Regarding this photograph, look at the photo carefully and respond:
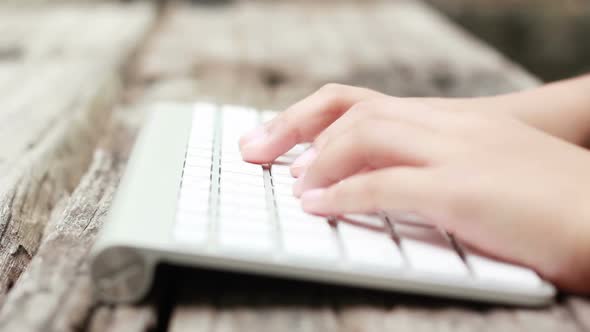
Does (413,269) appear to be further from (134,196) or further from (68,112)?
(68,112)

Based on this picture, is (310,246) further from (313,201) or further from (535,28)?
(535,28)

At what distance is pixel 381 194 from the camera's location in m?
0.44

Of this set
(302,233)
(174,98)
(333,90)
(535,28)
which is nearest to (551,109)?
(333,90)

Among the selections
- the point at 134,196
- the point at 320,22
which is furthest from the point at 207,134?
the point at 320,22

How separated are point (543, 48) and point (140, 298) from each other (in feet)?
7.09

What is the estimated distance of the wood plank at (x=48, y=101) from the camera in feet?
1.76

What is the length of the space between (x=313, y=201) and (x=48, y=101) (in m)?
0.49

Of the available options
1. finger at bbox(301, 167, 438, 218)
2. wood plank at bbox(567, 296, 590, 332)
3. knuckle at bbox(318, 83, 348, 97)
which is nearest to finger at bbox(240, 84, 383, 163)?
knuckle at bbox(318, 83, 348, 97)

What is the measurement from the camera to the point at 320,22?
1.42 meters

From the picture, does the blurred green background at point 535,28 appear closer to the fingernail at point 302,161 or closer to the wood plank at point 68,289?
the fingernail at point 302,161

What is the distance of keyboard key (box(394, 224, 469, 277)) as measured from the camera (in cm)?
40

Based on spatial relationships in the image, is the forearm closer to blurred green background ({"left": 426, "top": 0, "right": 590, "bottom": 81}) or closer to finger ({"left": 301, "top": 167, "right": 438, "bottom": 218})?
finger ({"left": 301, "top": 167, "right": 438, "bottom": 218})

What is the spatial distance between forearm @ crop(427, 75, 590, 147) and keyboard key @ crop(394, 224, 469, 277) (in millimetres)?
212

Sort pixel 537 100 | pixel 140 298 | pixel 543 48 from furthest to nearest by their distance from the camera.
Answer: pixel 543 48 → pixel 537 100 → pixel 140 298
